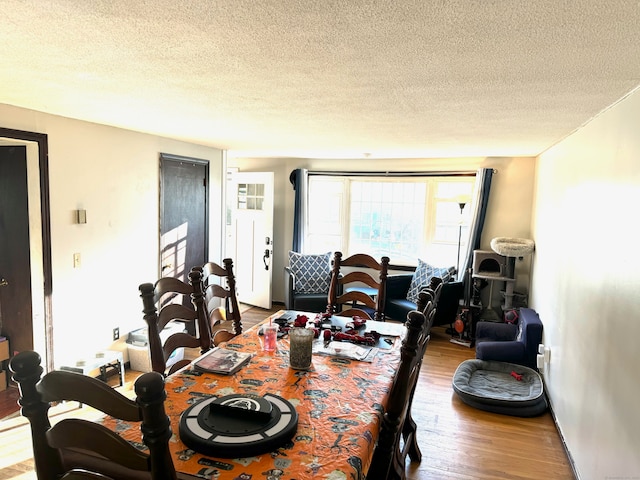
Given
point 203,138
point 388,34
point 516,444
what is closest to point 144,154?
point 203,138

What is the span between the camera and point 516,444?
2822 mm

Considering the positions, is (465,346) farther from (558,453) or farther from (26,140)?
(26,140)

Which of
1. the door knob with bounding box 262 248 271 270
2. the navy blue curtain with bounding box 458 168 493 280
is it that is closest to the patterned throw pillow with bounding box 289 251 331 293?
the door knob with bounding box 262 248 271 270

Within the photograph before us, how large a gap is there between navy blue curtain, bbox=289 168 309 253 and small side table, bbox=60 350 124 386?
293 cm

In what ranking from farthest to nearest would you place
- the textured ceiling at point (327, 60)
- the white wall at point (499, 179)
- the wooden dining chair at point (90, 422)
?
the white wall at point (499, 179)
the textured ceiling at point (327, 60)
the wooden dining chair at point (90, 422)

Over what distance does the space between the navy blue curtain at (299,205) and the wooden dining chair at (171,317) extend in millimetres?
3651

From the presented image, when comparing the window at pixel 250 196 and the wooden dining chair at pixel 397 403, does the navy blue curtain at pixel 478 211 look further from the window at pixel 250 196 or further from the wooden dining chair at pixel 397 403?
the wooden dining chair at pixel 397 403

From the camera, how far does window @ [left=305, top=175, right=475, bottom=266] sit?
5449 mm

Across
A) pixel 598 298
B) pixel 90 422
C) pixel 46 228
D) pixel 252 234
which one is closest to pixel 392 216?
pixel 252 234

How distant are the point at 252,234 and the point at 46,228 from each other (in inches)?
124

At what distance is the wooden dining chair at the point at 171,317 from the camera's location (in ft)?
6.57

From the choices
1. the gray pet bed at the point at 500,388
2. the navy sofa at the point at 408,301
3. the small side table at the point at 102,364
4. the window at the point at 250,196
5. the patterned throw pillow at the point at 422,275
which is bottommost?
the gray pet bed at the point at 500,388

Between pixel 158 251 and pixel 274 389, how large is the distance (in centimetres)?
275

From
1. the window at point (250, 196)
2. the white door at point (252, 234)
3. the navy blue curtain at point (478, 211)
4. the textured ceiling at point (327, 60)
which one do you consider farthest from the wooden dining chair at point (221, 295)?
the navy blue curtain at point (478, 211)
